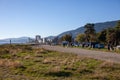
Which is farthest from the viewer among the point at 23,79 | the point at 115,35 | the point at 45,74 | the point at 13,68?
the point at 115,35

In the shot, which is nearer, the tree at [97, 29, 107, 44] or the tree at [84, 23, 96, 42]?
the tree at [97, 29, 107, 44]

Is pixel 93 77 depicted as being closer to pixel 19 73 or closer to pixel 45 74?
pixel 45 74

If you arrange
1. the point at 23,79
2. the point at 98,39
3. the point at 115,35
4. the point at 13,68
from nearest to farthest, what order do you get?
the point at 23,79, the point at 13,68, the point at 115,35, the point at 98,39

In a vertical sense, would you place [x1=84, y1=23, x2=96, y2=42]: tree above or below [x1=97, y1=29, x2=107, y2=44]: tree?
above

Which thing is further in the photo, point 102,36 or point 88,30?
point 88,30

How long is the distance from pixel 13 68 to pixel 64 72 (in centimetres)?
452

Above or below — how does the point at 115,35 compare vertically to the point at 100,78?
above

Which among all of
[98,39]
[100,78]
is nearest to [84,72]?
[100,78]

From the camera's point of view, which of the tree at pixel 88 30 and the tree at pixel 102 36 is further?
the tree at pixel 88 30

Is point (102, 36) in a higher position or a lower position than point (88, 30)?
lower

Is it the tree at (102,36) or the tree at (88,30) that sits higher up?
the tree at (88,30)

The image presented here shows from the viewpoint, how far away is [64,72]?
1666 centimetres

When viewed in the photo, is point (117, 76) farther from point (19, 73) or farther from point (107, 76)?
point (19, 73)

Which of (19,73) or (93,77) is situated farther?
(19,73)
